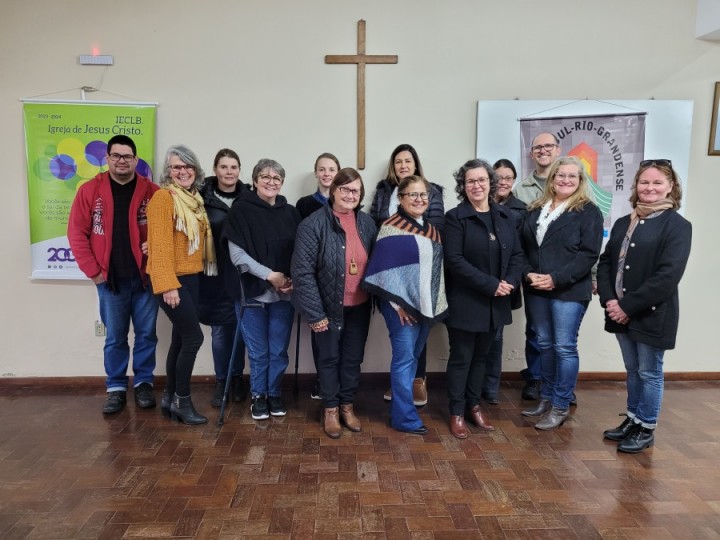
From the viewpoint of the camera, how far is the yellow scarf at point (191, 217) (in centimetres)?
260

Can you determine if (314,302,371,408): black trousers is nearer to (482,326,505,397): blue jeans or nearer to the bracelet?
the bracelet

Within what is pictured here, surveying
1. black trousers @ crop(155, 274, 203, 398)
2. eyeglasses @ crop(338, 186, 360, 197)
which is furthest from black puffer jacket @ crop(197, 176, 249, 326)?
eyeglasses @ crop(338, 186, 360, 197)

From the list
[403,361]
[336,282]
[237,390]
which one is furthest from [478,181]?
[237,390]

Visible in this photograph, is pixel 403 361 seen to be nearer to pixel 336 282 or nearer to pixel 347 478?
pixel 336 282

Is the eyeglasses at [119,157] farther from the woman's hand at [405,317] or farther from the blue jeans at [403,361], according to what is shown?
the woman's hand at [405,317]

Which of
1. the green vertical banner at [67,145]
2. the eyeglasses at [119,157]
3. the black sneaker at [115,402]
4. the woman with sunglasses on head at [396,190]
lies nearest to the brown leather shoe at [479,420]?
the woman with sunglasses on head at [396,190]

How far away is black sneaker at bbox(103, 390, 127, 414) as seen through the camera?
302 centimetres

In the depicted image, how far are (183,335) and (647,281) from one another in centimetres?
246

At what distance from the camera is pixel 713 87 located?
3.42 m

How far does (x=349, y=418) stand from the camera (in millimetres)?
2795

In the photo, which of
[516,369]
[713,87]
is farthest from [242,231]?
[713,87]

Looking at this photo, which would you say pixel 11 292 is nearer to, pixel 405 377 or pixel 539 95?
pixel 405 377

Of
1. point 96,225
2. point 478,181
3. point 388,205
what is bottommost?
point 96,225

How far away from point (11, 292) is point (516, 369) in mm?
3732
